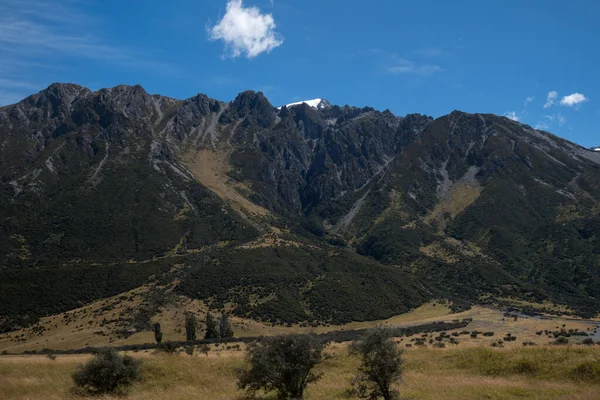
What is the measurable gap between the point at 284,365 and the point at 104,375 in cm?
1437

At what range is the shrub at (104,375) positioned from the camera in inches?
1214

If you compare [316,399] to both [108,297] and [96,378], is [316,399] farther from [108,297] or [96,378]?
[108,297]

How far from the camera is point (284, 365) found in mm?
26438

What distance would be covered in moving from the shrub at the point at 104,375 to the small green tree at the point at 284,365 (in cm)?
1032

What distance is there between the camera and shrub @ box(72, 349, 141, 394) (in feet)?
101

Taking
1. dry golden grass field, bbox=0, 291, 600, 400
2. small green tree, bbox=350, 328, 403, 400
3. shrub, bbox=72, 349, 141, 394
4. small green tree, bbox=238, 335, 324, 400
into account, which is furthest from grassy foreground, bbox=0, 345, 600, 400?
small green tree, bbox=350, 328, 403, 400

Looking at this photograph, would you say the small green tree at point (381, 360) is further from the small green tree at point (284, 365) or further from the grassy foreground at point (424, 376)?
the small green tree at point (284, 365)

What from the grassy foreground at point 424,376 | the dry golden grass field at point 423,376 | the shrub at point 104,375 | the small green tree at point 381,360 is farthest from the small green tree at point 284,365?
the shrub at point 104,375

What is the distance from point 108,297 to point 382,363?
535 ft

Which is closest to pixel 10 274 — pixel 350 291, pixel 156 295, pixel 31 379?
pixel 156 295

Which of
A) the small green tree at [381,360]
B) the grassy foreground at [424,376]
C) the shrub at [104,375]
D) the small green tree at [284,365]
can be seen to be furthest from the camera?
the shrub at [104,375]

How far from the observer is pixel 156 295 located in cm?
16188

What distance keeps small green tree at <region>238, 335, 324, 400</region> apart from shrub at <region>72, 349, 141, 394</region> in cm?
1032

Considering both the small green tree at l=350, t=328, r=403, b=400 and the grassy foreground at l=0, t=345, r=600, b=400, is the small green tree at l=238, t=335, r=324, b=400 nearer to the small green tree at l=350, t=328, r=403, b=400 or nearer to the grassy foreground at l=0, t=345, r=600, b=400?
the grassy foreground at l=0, t=345, r=600, b=400
